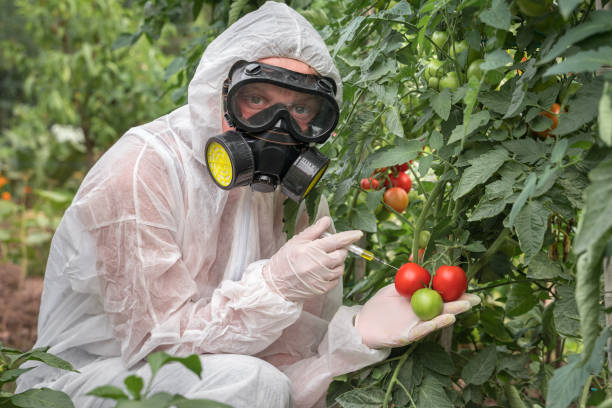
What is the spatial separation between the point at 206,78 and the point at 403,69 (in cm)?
48

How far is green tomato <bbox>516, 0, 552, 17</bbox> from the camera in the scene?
1.00 m

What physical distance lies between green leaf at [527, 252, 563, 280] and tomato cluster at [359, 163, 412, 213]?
58 centimetres

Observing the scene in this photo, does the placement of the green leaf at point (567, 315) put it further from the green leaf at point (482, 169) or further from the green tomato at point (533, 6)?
the green tomato at point (533, 6)

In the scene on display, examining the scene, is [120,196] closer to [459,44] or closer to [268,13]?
[268,13]

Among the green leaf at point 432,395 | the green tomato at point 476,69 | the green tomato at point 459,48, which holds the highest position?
the green tomato at point 459,48

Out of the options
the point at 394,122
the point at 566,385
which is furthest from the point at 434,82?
the point at 566,385

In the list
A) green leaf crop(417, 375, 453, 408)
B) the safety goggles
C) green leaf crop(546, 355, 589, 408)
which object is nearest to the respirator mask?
the safety goggles

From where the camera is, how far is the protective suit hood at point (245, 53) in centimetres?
148

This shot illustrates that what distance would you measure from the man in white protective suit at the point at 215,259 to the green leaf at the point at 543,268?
15 cm

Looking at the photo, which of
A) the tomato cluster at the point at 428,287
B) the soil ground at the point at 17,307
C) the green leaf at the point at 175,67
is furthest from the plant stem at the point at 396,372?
the soil ground at the point at 17,307

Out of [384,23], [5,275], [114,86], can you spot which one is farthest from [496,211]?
[114,86]

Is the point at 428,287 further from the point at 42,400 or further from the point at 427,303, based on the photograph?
the point at 42,400

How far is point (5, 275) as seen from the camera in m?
4.35

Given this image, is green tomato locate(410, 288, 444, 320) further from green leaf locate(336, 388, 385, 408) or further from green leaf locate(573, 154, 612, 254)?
green leaf locate(573, 154, 612, 254)
